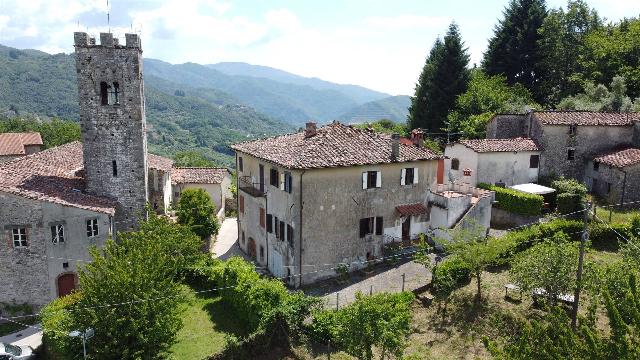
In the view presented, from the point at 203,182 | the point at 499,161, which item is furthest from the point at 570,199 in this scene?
the point at 203,182

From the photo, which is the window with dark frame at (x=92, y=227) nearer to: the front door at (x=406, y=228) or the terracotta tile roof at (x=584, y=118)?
the front door at (x=406, y=228)

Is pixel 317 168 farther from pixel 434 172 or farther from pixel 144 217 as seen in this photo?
pixel 144 217

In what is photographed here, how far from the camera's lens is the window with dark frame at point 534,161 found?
42250mm

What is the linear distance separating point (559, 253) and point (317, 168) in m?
13.6

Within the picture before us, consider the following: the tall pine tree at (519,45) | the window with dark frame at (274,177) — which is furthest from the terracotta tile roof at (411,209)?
the tall pine tree at (519,45)

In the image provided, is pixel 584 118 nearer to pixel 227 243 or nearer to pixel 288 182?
pixel 288 182

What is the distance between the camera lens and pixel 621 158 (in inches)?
1590

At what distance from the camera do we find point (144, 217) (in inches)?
1373

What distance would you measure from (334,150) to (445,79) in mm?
36719

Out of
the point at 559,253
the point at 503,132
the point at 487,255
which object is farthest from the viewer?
the point at 503,132

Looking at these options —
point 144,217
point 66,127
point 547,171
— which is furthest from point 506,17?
point 66,127

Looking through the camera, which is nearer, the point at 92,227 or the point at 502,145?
the point at 92,227

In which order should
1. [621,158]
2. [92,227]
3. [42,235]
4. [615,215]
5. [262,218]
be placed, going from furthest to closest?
[621,158]
[615,215]
[262,218]
[92,227]
[42,235]

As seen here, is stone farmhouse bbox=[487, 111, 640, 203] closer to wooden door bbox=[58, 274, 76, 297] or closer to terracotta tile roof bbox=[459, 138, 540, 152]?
terracotta tile roof bbox=[459, 138, 540, 152]
